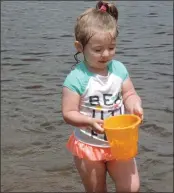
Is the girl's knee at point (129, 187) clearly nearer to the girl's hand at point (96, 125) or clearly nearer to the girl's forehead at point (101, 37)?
the girl's hand at point (96, 125)

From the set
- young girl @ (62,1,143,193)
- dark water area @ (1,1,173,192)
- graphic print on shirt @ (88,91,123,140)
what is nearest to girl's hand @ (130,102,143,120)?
young girl @ (62,1,143,193)

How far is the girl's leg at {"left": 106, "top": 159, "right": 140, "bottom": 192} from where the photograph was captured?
3447mm

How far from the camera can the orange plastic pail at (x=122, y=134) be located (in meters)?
3.13

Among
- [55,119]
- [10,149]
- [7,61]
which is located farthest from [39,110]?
[7,61]

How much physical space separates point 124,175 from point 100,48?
822 millimetres

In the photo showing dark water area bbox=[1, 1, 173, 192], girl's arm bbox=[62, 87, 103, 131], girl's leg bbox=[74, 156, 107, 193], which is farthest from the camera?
dark water area bbox=[1, 1, 173, 192]

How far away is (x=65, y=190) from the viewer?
5.07m

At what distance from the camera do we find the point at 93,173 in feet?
11.4

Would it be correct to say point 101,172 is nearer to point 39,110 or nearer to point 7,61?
point 39,110

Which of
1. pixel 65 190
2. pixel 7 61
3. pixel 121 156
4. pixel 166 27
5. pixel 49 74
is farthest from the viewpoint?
pixel 166 27

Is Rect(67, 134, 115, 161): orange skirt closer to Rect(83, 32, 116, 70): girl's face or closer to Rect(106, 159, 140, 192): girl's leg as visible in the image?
Rect(106, 159, 140, 192): girl's leg

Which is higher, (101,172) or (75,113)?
(75,113)

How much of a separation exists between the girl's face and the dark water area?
6.57 feet

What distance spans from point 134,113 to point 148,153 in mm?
2317
